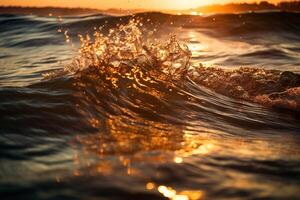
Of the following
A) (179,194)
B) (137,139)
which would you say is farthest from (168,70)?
(179,194)

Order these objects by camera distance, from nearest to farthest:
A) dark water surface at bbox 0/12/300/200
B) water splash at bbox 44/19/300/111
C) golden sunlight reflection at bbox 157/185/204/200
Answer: golden sunlight reflection at bbox 157/185/204/200, dark water surface at bbox 0/12/300/200, water splash at bbox 44/19/300/111

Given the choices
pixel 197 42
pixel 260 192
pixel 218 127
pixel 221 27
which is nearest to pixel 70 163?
pixel 260 192

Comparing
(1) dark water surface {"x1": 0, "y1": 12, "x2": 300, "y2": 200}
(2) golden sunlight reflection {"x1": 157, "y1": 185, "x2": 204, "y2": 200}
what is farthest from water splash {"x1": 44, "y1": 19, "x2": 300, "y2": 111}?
(2) golden sunlight reflection {"x1": 157, "y1": 185, "x2": 204, "y2": 200}

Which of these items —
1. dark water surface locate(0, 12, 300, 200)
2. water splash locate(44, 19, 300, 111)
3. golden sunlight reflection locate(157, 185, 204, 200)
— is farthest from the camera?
water splash locate(44, 19, 300, 111)

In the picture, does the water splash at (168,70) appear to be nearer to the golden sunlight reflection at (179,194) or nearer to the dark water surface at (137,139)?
the dark water surface at (137,139)

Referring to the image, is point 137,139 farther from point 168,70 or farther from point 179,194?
point 168,70

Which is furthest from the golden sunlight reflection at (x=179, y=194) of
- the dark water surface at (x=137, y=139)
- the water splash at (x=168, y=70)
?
the water splash at (x=168, y=70)

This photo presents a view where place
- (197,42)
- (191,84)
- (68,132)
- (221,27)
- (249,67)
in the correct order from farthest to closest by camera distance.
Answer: (221,27), (197,42), (249,67), (191,84), (68,132)

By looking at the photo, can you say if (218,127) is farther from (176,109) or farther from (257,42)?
(257,42)

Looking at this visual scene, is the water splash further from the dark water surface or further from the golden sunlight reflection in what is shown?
the golden sunlight reflection
